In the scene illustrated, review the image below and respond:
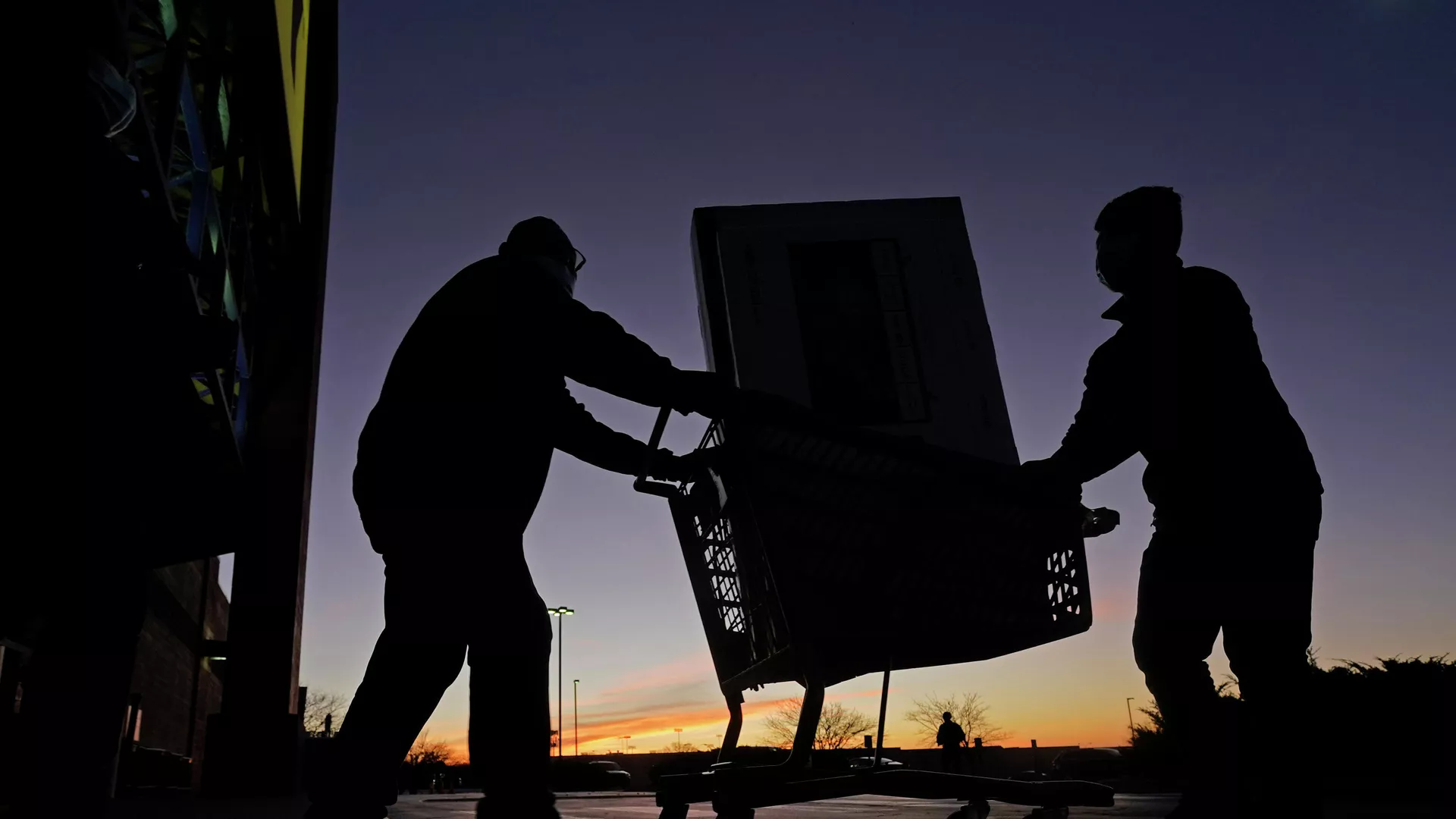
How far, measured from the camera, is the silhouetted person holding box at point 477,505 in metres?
2.22

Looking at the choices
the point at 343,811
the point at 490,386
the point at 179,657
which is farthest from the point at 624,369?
the point at 179,657

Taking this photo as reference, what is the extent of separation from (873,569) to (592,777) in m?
27.6

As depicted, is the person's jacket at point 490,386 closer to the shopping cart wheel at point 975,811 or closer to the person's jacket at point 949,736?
the shopping cart wheel at point 975,811

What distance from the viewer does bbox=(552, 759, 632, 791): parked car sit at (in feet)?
88.2

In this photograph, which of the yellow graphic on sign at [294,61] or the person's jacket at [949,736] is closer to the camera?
the yellow graphic on sign at [294,61]

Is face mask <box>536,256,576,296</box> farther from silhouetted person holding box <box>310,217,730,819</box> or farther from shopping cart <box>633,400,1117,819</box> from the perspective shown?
shopping cart <box>633,400,1117,819</box>

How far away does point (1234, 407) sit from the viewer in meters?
2.41

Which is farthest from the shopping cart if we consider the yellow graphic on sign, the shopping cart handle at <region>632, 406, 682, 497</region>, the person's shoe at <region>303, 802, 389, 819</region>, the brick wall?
the brick wall

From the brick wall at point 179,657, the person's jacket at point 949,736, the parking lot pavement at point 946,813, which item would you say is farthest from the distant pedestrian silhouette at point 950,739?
the brick wall at point 179,657

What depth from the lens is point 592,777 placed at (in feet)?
91.5

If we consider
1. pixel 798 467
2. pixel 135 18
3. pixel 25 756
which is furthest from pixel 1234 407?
pixel 135 18

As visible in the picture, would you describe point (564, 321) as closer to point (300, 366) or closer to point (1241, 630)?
point (1241, 630)

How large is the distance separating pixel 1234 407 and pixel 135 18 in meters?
9.08

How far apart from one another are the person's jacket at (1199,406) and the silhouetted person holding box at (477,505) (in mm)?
1106
